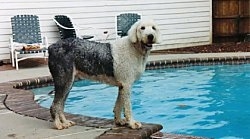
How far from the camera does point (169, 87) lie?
7.42 meters

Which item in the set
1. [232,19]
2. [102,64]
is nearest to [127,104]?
[102,64]

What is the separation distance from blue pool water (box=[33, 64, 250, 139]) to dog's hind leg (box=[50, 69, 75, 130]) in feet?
4.70

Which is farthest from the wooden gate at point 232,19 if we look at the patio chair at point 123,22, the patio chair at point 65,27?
the patio chair at point 65,27

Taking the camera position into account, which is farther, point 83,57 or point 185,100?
point 185,100

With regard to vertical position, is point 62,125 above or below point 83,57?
below

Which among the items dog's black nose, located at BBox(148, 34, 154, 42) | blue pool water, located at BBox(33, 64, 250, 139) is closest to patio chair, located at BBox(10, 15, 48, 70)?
blue pool water, located at BBox(33, 64, 250, 139)

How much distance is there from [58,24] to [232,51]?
409 cm

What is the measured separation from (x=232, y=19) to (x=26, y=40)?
6.15 m

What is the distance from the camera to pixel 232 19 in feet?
41.8

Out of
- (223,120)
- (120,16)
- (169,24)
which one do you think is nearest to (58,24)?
(120,16)

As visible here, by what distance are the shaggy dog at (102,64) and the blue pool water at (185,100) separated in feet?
4.39

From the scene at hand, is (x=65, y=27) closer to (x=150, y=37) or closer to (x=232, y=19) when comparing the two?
(x=232, y=19)

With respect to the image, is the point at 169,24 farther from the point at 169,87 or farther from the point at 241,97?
the point at 241,97

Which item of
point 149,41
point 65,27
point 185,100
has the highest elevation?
point 149,41
